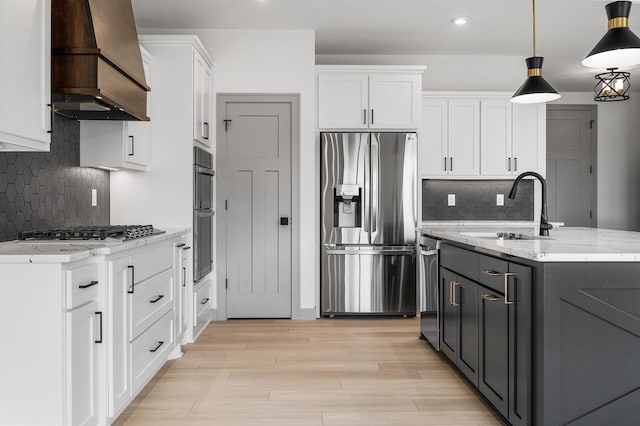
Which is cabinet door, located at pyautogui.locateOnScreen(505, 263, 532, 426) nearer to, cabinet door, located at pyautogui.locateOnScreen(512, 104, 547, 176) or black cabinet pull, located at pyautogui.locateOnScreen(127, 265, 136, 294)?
black cabinet pull, located at pyautogui.locateOnScreen(127, 265, 136, 294)

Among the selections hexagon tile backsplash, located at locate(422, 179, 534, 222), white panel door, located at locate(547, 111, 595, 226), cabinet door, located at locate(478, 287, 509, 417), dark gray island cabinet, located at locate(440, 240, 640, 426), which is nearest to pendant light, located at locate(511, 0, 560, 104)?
cabinet door, located at locate(478, 287, 509, 417)

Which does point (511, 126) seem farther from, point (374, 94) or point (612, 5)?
point (612, 5)

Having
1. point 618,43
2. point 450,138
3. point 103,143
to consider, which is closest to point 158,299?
point 103,143

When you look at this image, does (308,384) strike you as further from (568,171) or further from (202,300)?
(568,171)

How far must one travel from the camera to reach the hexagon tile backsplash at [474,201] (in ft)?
18.7

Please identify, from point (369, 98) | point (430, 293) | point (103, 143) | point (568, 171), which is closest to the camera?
point (103, 143)

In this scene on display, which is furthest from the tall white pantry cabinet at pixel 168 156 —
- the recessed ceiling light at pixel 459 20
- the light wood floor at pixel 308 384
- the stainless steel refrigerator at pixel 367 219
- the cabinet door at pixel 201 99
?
the recessed ceiling light at pixel 459 20

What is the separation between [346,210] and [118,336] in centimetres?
277

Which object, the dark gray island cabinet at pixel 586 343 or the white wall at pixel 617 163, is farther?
the white wall at pixel 617 163

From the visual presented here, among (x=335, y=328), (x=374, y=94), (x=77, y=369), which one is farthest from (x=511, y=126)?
(x=77, y=369)

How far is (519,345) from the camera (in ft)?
6.99

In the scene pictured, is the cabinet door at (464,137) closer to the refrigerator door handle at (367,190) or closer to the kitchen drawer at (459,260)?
the refrigerator door handle at (367,190)

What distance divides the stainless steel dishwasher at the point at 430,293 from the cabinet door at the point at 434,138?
60.6 inches

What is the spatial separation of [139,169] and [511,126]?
149 inches
